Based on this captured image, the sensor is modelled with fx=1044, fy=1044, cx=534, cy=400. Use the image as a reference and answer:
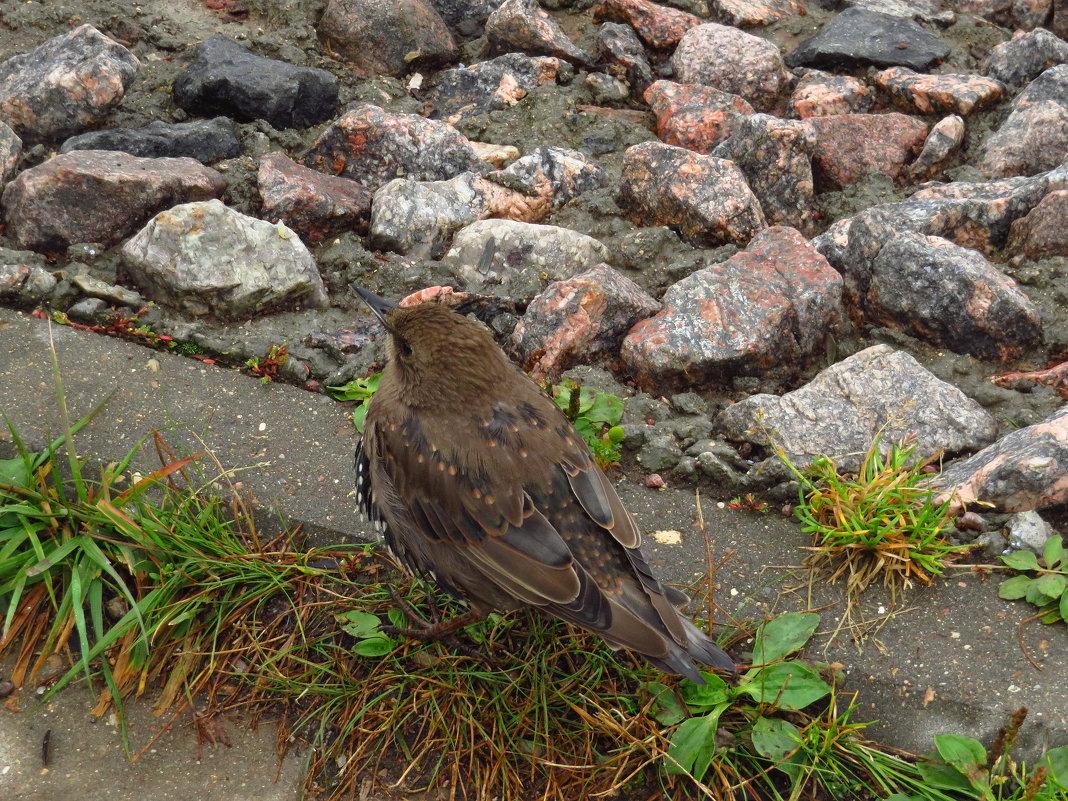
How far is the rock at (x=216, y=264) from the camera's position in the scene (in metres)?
4.78

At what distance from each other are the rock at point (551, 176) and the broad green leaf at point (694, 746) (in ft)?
10.3

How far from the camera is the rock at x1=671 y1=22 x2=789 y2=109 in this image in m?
6.45

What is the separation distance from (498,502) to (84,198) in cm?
293

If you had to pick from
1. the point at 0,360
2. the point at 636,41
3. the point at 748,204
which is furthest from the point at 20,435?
the point at 636,41

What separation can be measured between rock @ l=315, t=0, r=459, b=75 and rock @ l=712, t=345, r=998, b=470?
3.57 metres

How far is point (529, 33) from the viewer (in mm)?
6625

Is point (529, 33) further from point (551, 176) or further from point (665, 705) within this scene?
point (665, 705)

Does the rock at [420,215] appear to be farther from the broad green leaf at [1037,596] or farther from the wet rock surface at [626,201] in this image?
the broad green leaf at [1037,596]

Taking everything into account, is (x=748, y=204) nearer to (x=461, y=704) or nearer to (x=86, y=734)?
(x=461, y=704)

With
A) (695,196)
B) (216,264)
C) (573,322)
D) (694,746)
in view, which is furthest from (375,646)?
(695,196)

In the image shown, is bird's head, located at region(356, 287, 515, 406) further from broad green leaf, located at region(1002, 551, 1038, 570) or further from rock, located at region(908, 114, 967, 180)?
rock, located at region(908, 114, 967, 180)

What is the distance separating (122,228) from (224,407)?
135cm

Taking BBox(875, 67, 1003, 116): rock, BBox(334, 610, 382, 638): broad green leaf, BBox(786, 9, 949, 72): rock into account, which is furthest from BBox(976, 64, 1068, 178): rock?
BBox(334, 610, 382, 638): broad green leaf

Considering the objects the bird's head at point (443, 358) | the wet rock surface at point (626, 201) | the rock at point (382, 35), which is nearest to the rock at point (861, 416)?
the wet rock surface at point (626, 201)
